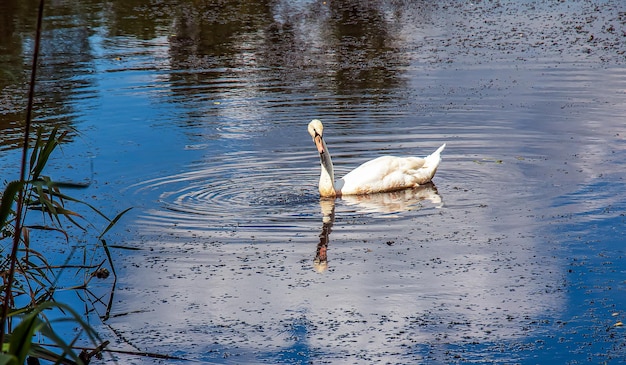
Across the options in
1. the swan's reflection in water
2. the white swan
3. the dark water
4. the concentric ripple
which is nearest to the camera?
the dark water

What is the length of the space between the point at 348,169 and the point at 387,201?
53.1 inches

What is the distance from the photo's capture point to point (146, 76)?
17.1 m

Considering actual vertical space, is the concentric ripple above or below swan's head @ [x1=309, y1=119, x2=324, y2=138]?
below

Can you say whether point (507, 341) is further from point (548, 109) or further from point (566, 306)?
point (548, 109)

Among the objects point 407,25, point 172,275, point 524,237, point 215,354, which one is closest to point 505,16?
point 407,25

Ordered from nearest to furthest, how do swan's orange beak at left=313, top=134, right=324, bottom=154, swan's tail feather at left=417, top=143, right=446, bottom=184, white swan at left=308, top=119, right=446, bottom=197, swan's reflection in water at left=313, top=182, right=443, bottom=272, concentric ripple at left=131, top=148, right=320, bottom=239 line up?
concentric ripple at left=131, top=148, right=320, bottom=239 → swan's reflection in water at left=313, top=182, right=443, bottom=272 → white swan at left=308, top=119, right=446, bottom=197 → swan's orange beak at left=313, top=134, right=324, bottom=154 → swan's tail feather at left=417, top=143, right=446, bottom=184

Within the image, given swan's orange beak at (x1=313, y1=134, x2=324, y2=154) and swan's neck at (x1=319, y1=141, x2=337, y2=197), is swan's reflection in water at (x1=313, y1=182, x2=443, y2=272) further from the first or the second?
swan's orange beak at (x1=313, y1=134, x2=324, y2=154)

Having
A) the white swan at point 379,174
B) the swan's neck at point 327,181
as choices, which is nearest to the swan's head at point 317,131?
the white swan at point 379,174

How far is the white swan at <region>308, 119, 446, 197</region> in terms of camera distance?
10.5m

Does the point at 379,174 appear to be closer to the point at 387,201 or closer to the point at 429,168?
the point at 387,201

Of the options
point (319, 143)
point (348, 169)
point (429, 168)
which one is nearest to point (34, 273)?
point (319, 143)

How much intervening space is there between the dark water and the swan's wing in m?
0.19

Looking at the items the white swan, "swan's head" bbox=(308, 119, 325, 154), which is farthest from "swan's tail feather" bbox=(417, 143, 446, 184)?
"swan's head" bbox=(308, 119, 325, 154)

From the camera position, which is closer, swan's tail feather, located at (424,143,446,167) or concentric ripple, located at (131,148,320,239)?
concentric ripple, located at (131,148,320,239)
